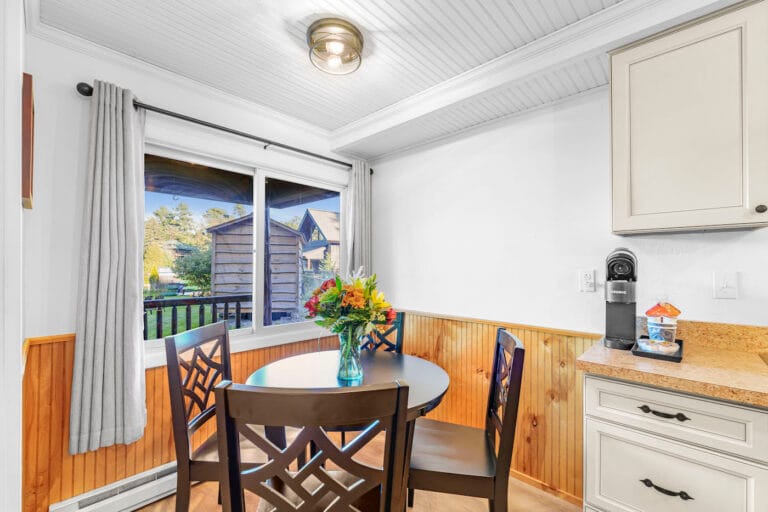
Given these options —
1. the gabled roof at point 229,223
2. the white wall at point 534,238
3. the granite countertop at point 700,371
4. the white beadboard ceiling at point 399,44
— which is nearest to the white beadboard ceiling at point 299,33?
the white beadboard ceiling at point 399,44

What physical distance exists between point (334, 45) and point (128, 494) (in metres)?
2.62

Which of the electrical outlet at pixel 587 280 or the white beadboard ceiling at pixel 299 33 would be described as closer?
the white beadboard ceiling at pixel 299 33

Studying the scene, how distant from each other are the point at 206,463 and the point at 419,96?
7.72ft

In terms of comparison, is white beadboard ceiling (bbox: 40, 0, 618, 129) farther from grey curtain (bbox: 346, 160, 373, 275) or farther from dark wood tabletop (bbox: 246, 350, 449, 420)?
dark wood tabletop (bbox: 246, 350, 449, 420)

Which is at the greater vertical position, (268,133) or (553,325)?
(268,133)

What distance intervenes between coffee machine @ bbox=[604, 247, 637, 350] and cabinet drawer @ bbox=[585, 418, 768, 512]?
456 mm

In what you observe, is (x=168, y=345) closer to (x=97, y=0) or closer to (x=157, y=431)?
(x=157, y=431)

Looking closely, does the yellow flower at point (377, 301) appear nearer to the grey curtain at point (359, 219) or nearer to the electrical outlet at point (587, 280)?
the electrical outlet at point (587, 280)

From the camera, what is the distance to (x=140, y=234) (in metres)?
1.97

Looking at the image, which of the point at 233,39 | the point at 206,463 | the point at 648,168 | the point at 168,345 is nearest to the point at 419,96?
the point at 233,39

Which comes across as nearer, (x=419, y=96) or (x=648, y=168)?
(x=648, y=168)

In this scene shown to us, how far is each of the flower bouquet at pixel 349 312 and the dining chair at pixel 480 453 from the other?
0.48m

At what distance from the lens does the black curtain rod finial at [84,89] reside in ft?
5.94

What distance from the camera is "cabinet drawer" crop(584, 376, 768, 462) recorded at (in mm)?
1137
